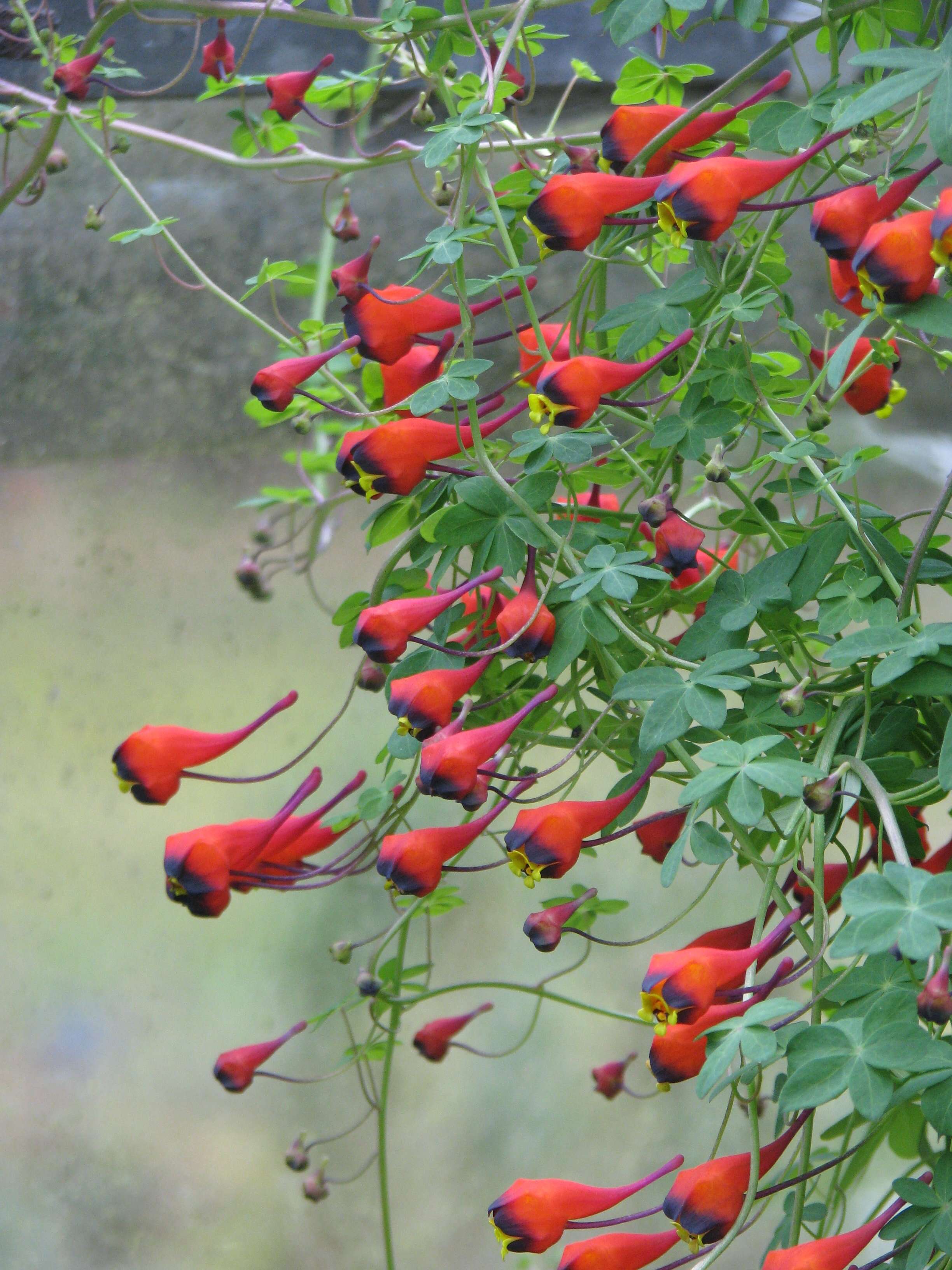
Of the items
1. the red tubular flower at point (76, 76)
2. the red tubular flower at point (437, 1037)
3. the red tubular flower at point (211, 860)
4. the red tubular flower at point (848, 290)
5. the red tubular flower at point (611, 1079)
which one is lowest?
the red tubular flower at point (611, 1079)

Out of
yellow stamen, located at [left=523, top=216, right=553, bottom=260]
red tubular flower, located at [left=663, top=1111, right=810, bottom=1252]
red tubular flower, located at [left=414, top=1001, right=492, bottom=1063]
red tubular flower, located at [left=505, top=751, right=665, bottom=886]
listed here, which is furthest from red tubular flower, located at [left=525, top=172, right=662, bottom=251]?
red tubular flower, located at [left=414, top=1001, right=492, bottom=1063]

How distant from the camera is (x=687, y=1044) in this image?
40cm

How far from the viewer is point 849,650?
41cm

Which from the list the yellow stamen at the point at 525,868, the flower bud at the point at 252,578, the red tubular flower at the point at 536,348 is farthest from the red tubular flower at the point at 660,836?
the flower bud at the point at 252,578

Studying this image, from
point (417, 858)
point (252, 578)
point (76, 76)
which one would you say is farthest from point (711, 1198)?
point (76, 76)

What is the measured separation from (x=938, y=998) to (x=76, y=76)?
0.59 m

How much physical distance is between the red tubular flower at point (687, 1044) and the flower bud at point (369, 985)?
221 millimetres

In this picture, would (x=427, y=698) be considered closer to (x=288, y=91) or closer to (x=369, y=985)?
(x=369, y=985)

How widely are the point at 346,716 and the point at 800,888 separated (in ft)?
1.65

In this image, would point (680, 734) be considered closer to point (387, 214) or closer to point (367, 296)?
point (367, 296)

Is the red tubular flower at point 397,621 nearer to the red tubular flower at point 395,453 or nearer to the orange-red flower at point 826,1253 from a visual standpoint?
the red tubular flower at point 395,453

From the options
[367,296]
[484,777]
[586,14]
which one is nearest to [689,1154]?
[484,777]

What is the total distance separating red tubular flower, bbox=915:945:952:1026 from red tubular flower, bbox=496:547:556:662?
18 centimetres

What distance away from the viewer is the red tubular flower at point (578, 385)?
1.39ft
